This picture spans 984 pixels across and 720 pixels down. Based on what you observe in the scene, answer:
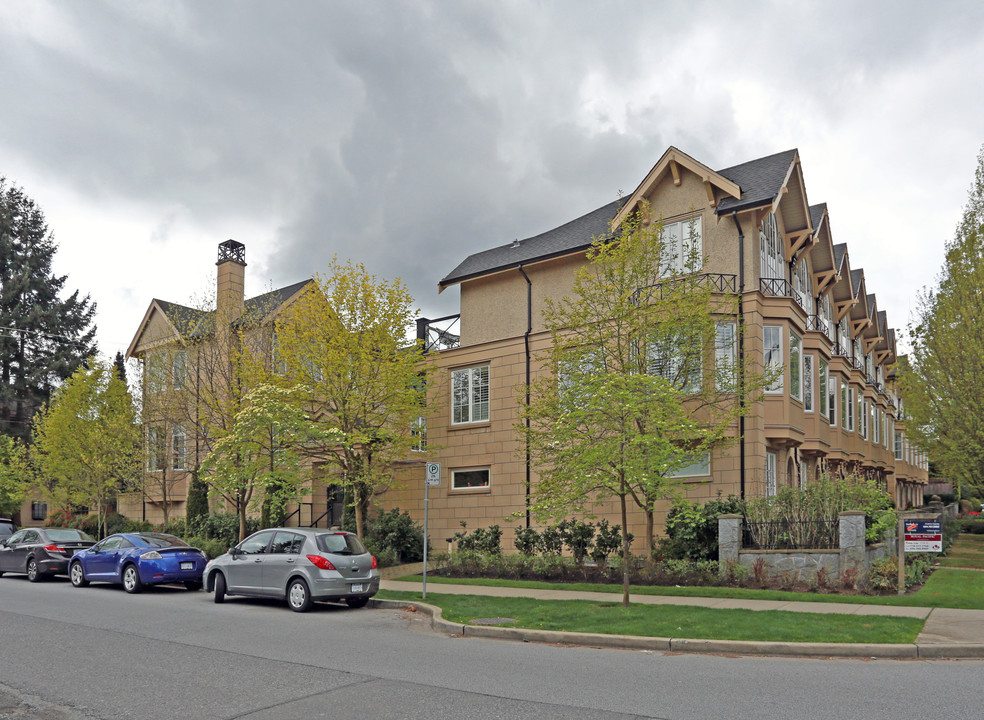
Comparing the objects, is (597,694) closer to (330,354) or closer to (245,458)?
(330,354)

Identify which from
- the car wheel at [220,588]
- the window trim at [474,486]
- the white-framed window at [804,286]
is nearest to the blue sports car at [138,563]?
the car wheel at [220,588]

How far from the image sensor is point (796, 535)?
17.4 metres

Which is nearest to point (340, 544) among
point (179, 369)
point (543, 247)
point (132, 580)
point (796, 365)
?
point (132, 580)

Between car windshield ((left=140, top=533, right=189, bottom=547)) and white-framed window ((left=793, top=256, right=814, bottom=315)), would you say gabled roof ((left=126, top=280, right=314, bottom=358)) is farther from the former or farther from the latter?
white-framed window ((left=793, top=256, right=814, bottom=315))

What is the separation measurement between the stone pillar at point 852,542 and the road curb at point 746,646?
6.11 metres

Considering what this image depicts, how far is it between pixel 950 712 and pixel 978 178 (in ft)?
78.2

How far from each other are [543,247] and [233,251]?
43.2 ft

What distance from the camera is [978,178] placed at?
2628 centimetres

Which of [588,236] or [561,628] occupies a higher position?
[588,236]

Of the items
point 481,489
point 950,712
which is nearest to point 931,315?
point 481,489

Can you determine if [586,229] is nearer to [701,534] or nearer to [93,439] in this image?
[701,534]

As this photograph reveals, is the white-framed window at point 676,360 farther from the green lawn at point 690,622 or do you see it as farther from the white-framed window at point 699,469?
the green lawn at point 690,622

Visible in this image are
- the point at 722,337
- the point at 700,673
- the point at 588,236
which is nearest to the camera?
the point at 700,673

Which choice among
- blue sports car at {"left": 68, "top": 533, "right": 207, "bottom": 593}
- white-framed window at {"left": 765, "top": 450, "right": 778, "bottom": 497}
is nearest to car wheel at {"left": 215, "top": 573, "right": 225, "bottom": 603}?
blue sports car at {"left": 68, "top": 533, "right": 207, "bottom": 593}
